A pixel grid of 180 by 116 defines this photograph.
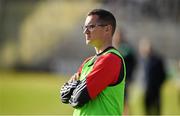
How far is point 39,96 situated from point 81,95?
43.4 ft

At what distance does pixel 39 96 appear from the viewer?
19094mm

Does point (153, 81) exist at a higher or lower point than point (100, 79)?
lower

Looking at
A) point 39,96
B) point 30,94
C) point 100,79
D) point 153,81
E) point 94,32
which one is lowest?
point 30,94

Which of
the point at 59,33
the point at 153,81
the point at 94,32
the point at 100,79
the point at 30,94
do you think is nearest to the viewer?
the point at 100,79

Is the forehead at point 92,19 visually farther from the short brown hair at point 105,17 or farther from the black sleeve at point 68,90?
the black sleeve at point 68,90

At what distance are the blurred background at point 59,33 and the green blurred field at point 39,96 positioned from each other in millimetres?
58

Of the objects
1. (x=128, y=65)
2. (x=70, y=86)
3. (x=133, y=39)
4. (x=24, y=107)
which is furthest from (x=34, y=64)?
(x=70, y=86)

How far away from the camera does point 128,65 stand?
1264 centimetres

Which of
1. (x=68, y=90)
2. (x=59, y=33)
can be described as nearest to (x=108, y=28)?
(x=68, y=90)

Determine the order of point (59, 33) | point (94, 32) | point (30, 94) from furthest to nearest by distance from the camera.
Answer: point (59, 33) → point (30, 94) → point (94, 32)

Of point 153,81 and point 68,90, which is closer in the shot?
point 68,90

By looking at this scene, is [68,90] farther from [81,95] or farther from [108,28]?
[108,28]

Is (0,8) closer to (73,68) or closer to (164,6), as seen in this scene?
(73,68)

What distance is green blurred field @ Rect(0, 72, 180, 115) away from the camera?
53.0ft
